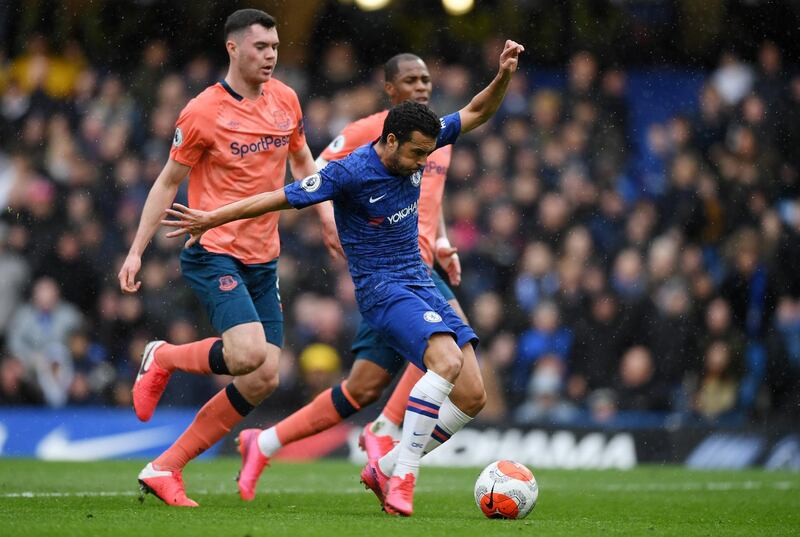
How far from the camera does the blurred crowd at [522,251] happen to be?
41.4ft

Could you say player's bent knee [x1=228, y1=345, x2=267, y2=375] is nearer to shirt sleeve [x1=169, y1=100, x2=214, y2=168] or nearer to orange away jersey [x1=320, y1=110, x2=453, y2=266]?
shirt sleeve [x1=169, y1=100, x2=214, y2=168]

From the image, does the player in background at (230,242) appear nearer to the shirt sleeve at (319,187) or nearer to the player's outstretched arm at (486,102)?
the shirt sleeve at (319,187)

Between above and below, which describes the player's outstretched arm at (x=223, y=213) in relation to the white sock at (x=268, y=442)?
above

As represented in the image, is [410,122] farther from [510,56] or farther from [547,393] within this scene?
[547,393]

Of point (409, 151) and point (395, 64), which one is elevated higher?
point (395, 64)

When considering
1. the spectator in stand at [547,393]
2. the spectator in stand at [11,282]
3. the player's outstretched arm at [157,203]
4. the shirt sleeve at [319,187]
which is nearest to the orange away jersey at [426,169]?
the player's outstretched arm at [157,203]

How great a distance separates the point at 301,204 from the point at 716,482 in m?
5.05

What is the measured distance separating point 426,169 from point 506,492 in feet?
8.30

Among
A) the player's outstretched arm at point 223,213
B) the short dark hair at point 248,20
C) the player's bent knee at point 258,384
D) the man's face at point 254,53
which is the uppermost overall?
the short dark hair at point 248,20

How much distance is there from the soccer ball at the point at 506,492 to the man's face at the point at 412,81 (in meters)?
2.69

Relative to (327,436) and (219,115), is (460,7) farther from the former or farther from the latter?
(219,115)

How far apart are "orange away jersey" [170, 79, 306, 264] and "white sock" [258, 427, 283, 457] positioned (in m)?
1.12

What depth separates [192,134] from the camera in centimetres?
718

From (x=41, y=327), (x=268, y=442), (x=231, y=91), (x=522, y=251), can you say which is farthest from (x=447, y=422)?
(x=41, y=327)
